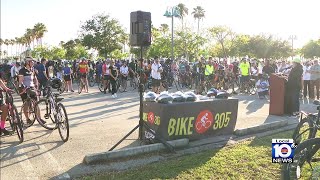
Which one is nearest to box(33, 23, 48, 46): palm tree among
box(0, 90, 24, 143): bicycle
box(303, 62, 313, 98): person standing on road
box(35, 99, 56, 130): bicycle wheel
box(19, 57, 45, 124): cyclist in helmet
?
box(303, 62, 313, 98): person standing on road

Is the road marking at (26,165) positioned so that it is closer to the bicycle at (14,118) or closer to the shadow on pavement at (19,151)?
the shadow on pavement at (19,151)

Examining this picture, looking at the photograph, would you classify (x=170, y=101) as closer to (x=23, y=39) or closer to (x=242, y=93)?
(x=242, y=93)

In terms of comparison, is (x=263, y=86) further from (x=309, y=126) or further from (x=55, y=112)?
(x=55, y=112)

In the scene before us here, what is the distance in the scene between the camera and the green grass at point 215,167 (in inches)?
204

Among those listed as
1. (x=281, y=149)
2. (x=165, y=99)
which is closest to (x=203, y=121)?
(x=165, y=99)

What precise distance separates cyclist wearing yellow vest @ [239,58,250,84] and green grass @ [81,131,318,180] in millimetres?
11357

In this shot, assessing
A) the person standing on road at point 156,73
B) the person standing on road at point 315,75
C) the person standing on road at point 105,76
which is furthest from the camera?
the person standing on road at point 105,76

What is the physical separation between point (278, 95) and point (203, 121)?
462 cm

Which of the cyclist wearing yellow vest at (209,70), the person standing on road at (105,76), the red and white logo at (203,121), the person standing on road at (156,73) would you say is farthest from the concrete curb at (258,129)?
the person standing on road at (105,76)

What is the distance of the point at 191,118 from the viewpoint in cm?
702

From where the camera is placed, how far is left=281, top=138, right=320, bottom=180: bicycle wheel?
411 centimetres

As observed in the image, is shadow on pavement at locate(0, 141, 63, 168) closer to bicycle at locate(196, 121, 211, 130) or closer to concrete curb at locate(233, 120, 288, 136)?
bicycle at locate(196, 121, 211, 130)

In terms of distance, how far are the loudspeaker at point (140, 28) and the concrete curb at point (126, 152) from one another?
6.77ft

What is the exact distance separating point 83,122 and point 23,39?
104 meters
